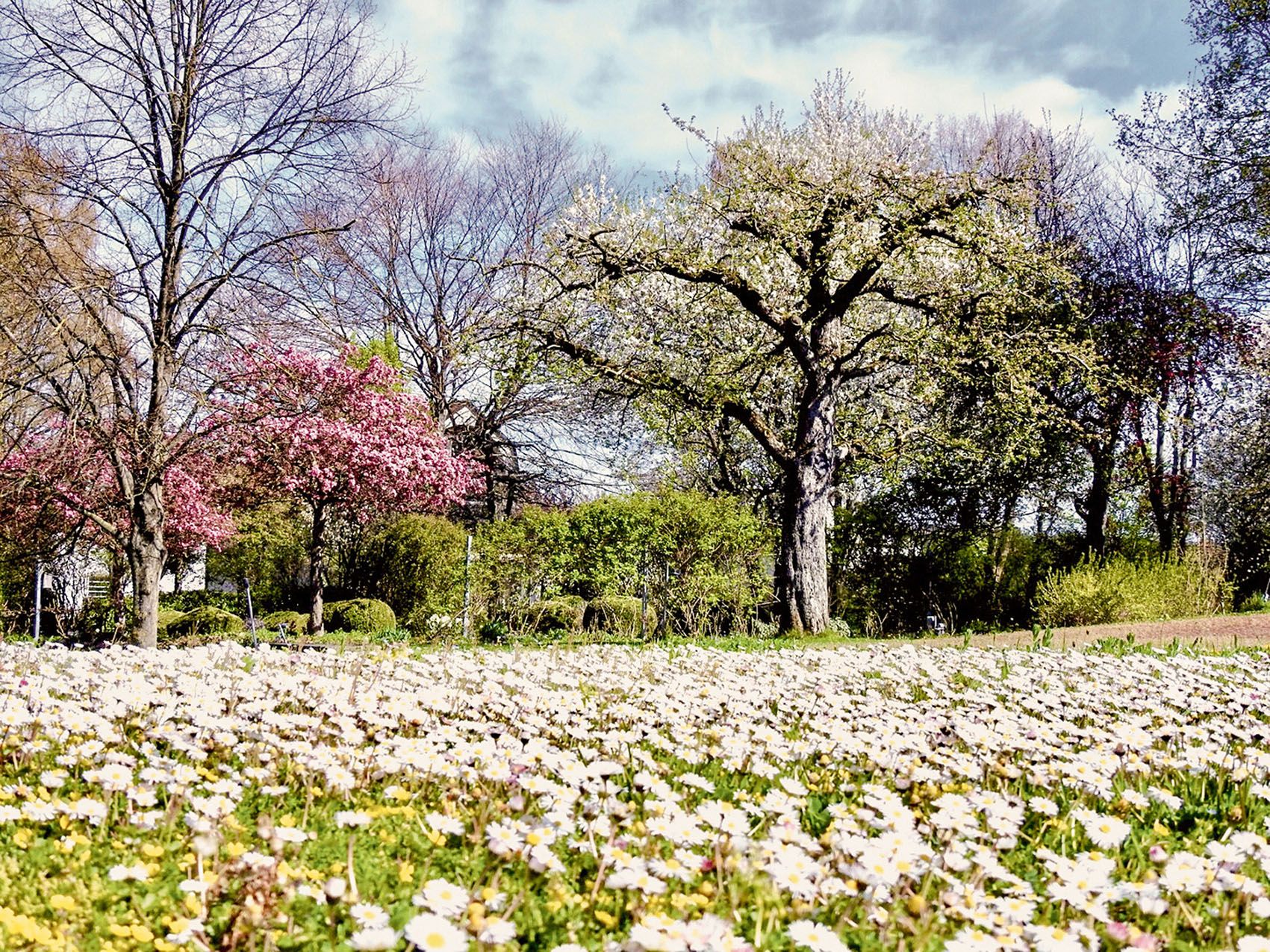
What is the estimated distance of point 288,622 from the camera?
1489 cm

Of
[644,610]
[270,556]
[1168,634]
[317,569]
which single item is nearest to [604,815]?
[644,610]

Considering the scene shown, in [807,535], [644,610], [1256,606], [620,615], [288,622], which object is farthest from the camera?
[1256,606]

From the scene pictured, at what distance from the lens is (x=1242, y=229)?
16.1 meters

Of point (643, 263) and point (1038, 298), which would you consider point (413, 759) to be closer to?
point (643, 263)

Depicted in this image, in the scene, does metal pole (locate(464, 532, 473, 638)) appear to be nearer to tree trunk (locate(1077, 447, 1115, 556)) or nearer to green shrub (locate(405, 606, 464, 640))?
green shrub (locate(405, 606, 464, 640))

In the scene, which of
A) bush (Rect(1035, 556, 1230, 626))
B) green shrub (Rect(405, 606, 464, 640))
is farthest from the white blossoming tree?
green shrub (Rect(405, 606, 464, 640))

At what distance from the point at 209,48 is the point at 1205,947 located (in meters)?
8.07

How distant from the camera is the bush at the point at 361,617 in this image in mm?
14820

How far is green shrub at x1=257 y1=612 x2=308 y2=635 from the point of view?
1466cm

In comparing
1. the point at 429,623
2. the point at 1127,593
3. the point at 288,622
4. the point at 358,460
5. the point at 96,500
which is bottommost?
the point at 288,622

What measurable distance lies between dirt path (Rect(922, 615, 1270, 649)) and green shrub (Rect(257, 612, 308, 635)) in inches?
377

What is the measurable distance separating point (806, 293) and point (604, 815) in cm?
1152

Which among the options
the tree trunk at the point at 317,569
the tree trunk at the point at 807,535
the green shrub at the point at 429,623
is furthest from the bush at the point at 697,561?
the tree trunk at the point at 317,569

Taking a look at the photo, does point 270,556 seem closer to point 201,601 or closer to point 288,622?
point 201,601
